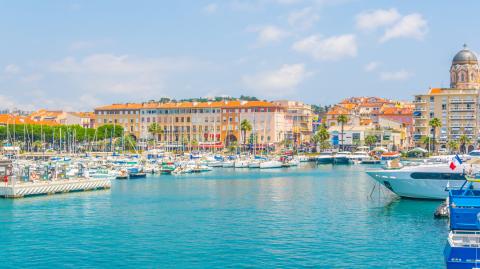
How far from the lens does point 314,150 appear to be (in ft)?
548

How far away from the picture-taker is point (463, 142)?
139m

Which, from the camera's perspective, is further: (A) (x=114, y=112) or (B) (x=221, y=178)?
(A) (x=114, y=112)

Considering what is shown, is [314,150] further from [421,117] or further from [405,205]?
[405,205]

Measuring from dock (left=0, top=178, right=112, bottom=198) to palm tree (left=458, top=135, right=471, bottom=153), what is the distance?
88.2 m

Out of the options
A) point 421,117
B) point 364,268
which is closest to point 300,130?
point 421,117

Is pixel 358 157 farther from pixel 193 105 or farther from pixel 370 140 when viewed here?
pixel 193 105

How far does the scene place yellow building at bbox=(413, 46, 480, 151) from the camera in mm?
142750

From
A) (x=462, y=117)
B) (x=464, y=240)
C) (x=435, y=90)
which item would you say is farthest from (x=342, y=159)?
(x=464, y=240)

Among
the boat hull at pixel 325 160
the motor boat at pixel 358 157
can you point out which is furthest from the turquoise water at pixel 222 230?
the motor boat at pixel 358 157

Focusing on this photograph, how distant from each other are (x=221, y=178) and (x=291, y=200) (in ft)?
105

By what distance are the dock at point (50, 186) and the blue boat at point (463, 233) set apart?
45336mm

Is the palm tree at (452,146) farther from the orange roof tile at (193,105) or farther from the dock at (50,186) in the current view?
the dock at (50,186)

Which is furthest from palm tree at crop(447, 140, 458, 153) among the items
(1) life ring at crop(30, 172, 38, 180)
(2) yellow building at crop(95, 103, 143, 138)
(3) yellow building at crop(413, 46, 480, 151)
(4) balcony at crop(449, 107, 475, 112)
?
(1) life ring at crop(30, 172, 38, 180)

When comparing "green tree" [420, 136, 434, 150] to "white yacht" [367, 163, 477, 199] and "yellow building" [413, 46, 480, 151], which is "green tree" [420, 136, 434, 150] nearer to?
"yellow building" [413, 46, 480, 151]
